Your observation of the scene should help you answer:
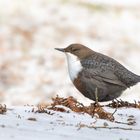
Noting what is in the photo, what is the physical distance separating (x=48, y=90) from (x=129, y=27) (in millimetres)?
2706

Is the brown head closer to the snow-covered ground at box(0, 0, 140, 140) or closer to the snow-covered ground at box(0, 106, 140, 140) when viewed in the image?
the snow-covered ground at box(0, 106, 140, 140)

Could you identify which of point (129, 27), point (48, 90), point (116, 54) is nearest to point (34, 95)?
point (48, 90)

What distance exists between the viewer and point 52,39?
12.5m

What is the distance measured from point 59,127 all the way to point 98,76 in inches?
104

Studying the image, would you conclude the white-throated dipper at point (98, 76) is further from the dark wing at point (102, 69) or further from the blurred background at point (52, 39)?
the blurred background at point (52, 39)

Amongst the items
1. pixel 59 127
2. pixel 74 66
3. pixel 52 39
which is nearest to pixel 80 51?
pixel 74 66

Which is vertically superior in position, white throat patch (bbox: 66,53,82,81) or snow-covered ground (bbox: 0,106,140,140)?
white throat patch (bbox: 66,53,82,81)

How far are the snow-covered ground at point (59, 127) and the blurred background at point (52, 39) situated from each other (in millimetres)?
5370

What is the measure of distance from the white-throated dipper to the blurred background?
9.97 feet

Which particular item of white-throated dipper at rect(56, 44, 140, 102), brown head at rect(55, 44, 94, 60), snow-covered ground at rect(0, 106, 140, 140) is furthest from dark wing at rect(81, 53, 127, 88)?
snow-covered ground at rect(0, 106, 140, 140)

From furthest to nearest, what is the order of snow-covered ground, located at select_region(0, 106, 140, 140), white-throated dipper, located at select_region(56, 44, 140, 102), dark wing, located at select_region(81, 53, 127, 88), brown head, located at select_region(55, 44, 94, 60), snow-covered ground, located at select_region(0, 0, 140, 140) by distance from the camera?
snow-covered ground, located at select_region(0, 0, 140, 140) < brown head, located at select_region(55, 44, 94, 60) < dark wing, located at select_region(81, 53, 127, 88) < white-throated dipper, located at select_region(56, 44, 140, 102) < snow-covered ground, located at select_region(0, 106, 140, 140)

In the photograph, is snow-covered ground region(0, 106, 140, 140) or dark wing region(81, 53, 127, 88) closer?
snow-covered ground region(0, 106, 140, 140)

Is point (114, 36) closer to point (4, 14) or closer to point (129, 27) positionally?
point (129, 27)

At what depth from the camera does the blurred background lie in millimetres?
10984
